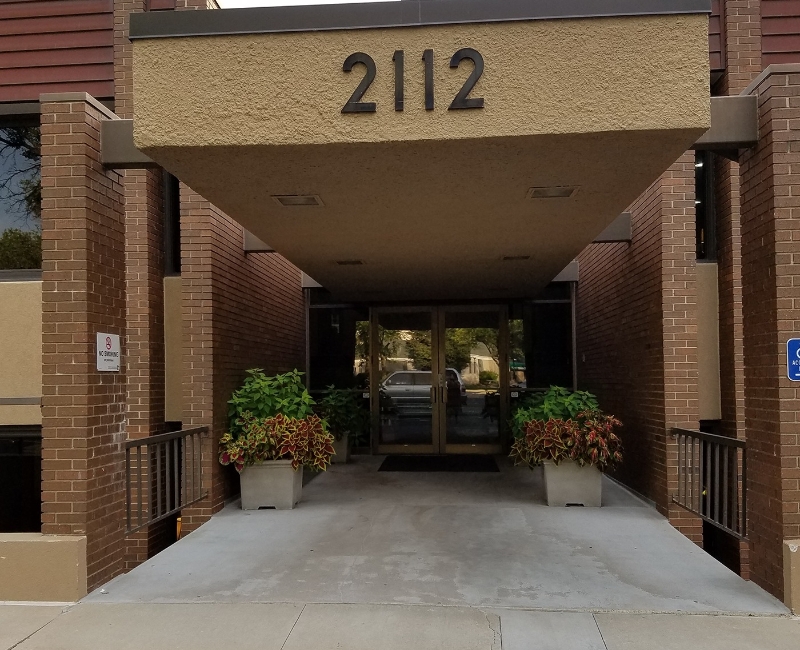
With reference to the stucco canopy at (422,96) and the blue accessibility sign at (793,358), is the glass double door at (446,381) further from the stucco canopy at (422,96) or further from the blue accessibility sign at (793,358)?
the stucco canopy at (422,96)

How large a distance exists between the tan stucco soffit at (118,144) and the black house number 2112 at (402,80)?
196cm

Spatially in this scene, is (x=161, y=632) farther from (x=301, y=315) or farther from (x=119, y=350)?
(x=301, y=315)

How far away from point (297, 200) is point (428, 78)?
61.2 inches

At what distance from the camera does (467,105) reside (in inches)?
147

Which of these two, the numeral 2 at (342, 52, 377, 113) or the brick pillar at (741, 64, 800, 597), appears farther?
the brick pillar at (741, 64, 800, 597)

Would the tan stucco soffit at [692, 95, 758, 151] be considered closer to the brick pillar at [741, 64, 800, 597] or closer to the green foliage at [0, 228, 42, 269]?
the brick pillar at [741, 64, 800, 597]

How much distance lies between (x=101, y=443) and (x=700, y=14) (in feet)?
16.4

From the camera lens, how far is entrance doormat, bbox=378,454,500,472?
941 cm

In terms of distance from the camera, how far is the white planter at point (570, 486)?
7.02m

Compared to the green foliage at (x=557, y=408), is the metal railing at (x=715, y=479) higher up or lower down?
lower down

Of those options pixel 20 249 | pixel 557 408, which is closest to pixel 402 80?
pixel 557 408

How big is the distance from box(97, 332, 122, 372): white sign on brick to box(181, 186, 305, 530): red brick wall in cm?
195

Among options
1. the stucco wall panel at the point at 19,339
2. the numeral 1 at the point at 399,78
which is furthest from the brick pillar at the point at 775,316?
the stucco wall panel at the point at 19,339

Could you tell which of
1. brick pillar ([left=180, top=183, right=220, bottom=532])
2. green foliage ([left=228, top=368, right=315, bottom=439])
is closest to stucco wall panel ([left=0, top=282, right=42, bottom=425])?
brick pillar ([left=180, top=183, right=220, bottom=532])
